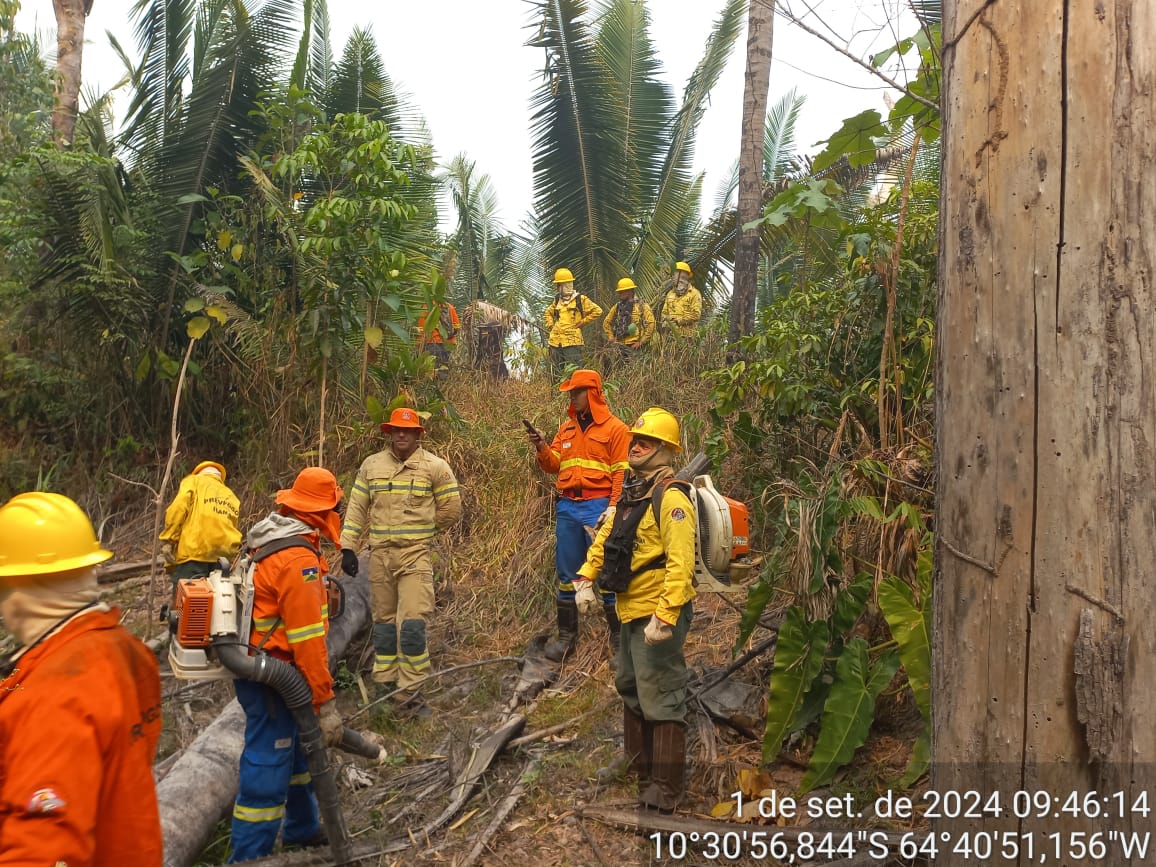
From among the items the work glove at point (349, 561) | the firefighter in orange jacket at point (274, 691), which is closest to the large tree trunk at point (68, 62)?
the work glove at point (349, 561)

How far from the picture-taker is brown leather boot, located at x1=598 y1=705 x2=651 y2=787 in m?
4.97

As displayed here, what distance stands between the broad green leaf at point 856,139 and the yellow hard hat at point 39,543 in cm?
339

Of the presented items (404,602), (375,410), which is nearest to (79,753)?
(404,602)

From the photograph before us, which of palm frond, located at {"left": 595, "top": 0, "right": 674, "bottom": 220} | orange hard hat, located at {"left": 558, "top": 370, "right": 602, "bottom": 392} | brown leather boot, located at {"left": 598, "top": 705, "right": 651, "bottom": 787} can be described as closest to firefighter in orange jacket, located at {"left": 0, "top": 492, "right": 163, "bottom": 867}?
brown leather boot, located at {"left": 598, "top": 705, "right": 651, "bottom": 787}

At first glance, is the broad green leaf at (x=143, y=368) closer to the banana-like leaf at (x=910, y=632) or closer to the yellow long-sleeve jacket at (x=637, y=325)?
the yellow long-sleeve jacket at (x=637, y=325)

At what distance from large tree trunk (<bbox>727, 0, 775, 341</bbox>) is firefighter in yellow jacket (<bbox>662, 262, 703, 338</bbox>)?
168cm

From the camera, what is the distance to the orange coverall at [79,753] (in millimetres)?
1995

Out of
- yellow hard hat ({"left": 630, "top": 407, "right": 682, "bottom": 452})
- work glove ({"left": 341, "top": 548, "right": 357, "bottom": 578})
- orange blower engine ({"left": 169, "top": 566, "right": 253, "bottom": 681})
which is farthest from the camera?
work glove ({"left": 341, "top": 548, "right": 357, "bottom": 578})

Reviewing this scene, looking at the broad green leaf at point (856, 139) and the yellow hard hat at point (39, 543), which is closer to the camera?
the yellow hard hat at point (39, 543)

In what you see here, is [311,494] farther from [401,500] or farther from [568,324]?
[568,324]

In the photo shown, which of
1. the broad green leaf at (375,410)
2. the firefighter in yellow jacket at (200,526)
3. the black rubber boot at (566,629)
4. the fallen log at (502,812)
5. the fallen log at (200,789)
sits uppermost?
the broad green leaf at (375,410)

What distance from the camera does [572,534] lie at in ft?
23.1

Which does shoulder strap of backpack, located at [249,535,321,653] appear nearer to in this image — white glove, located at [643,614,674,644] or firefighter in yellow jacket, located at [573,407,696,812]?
firefighter in yellow jacket, located at [573,407,696,812]

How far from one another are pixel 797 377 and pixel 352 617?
3.95 m
